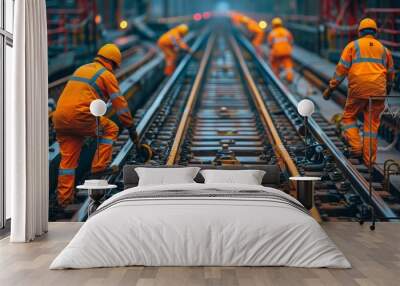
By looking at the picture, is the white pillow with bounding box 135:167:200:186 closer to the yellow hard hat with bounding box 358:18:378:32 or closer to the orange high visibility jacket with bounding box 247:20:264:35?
the yellow hard hat with bounding box 358:18:378:32

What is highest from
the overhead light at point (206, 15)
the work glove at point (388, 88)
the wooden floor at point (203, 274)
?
the overhead light at point (206, 15)

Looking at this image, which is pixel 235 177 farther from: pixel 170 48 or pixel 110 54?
pixel 170 48

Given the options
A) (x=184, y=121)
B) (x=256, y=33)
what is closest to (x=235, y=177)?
(x=184, y=121)

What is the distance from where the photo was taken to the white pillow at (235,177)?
275 inches

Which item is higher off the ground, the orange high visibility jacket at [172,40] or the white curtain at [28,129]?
the orange high visibility jacket at [172,40]

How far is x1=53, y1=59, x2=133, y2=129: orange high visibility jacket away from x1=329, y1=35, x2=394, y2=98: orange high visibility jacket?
2459mm

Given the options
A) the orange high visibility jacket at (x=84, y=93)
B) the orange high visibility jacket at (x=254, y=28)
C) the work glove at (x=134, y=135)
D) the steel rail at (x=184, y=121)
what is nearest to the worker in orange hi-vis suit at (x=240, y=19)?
the orange high visibility jacket at (x=254, y=28)

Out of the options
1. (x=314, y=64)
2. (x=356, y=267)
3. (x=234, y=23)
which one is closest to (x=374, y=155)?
(x=356, y=267)

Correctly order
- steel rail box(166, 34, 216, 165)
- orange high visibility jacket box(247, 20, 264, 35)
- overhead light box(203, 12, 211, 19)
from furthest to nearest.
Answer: overhead light box(203, 12, 211, 19) → orange high visibility jacket box(247, 20, 264, 35) → steel rail box(166, 34, 216, 165)

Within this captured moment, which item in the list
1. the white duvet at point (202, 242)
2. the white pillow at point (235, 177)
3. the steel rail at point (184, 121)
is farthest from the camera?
the steel rail at point (184, 121)

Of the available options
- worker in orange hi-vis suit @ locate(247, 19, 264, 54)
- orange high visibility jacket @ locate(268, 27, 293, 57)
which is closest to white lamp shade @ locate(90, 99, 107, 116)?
orange high visibility jacket @ locate(268, 27, 293, 57)

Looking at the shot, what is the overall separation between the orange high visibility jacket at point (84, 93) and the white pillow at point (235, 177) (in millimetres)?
1454

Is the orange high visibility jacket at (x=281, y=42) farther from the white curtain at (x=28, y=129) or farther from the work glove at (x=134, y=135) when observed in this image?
the white curtain at (x=28, y=129)

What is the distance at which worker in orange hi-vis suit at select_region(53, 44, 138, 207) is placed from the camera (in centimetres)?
775
